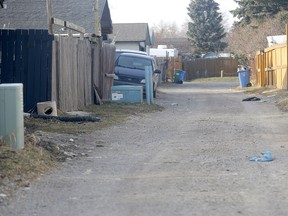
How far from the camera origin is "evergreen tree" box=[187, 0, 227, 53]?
7975 centimetres

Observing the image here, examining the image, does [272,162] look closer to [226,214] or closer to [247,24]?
[226,214]

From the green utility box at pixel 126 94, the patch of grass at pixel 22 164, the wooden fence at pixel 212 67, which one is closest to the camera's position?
the patch of grass at pixel 22 164

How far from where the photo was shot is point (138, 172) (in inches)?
384

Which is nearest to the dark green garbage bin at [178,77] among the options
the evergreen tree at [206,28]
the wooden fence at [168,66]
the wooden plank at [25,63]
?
the wooden fence at [168,66]

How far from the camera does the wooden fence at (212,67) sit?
65875 mm

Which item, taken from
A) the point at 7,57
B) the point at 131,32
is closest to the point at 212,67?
the point at 131,32

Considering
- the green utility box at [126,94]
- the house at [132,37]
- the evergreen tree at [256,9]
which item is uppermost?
the evergreen tree at [256,9]

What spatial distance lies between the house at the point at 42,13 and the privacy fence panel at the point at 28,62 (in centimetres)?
1543

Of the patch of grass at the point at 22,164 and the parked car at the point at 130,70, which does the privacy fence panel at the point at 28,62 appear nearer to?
the patch of grass at the point at 22,164

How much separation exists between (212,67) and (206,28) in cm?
1370

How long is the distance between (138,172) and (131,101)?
13.5 m

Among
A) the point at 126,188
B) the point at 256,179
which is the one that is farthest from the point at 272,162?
the point at 126,188

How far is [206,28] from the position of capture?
79562 millimetres

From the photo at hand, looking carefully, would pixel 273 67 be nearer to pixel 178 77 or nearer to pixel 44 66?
pixel 44 66
